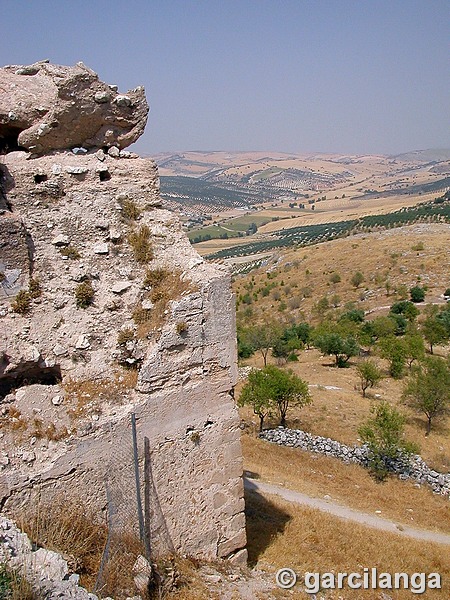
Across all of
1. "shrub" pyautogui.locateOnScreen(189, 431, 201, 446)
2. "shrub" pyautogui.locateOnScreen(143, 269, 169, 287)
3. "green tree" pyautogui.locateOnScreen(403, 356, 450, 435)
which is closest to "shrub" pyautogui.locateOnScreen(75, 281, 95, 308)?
"shrub" pyautogui.locateOnScreen(143, 269, 169, 287)

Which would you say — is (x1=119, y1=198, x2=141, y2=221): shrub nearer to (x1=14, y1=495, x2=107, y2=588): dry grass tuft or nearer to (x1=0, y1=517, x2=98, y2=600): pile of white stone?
(x1=14, y1=495, x2=107, y2=588): dry grass tuft

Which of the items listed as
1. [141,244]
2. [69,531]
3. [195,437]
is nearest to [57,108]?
[141,244]

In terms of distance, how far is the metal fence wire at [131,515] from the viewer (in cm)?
666

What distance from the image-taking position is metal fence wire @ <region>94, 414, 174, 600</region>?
666cm

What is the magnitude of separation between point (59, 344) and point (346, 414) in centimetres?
2107

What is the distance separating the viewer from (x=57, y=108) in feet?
28.3

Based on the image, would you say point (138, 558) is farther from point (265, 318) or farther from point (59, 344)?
point (265, 318)

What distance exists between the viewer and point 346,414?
25797 millimetres

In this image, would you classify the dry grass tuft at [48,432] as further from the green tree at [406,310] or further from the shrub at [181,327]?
the green tree at [406,310]

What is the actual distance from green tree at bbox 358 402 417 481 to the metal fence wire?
556 inches

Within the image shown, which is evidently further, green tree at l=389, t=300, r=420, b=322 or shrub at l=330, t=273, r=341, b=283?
shrub at l=330, t=273, r=341, b=283

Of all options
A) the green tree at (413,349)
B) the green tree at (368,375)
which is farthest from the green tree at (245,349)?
the green tree at (368,375)

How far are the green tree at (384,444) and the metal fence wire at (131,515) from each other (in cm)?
1412

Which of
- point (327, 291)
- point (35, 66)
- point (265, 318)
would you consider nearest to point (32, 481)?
point (35, 66)
